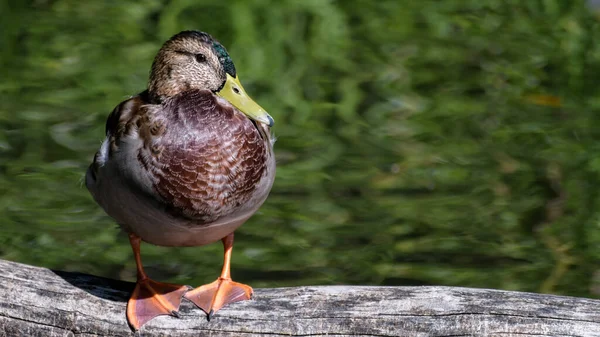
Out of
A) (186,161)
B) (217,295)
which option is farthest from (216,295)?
(186,161)

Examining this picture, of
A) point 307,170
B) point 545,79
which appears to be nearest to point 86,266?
point 307,170

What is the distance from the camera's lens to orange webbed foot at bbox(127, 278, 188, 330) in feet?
10.2

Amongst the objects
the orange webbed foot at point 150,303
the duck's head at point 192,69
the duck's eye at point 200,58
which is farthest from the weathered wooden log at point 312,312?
the duck's eye at point 200,58

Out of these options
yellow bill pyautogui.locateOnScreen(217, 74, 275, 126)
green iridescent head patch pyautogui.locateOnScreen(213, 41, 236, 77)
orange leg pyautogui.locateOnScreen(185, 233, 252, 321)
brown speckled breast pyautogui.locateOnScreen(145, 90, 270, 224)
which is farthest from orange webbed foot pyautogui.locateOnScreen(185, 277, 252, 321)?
green iridescent head patch pyautogui.locateOnScreen(213, 41, 236, 77)

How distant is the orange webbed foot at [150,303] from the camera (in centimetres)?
310

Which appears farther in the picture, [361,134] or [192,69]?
[361,134]

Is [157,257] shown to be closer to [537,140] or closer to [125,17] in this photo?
[537,140]

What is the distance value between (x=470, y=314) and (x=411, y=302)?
0.59 ft

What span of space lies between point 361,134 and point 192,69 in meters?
3.29

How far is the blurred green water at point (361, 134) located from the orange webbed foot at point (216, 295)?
5.06 ft

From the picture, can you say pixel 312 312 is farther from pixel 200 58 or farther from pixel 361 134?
pixel 361 134

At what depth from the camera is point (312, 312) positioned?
118 inches

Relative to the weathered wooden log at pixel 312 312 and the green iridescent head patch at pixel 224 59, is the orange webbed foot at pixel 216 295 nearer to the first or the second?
the weathered wooden log at pixel 312 312

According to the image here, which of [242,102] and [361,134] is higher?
[361,134]
